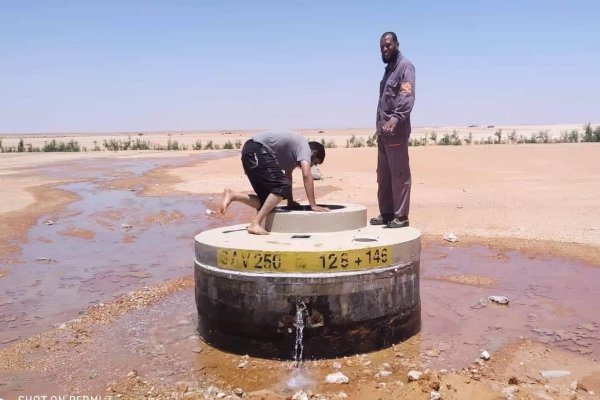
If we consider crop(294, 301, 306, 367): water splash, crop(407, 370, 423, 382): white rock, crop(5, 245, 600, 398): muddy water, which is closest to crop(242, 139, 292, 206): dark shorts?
crop(294, 301, 306, 367): water splash

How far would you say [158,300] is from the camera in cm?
641

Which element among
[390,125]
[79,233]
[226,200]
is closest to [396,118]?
[390,125]

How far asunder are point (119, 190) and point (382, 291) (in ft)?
43.5

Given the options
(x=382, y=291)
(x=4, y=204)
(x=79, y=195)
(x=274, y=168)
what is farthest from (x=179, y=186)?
(x=382, y=291)

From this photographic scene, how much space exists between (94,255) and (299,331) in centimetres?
491

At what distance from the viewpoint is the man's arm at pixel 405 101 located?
574 centimetres

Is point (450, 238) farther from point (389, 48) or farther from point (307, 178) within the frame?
point (307, 178)

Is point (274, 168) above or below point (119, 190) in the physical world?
above

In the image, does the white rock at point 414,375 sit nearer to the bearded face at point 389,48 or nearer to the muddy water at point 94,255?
the bearded face at point 389,48

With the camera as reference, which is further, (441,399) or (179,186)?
(179,186)

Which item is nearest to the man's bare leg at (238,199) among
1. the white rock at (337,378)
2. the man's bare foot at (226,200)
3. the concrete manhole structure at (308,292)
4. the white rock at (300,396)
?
the man's bare foot at (226,200)

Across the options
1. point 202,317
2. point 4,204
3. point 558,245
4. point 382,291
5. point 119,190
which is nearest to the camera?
point 382,291

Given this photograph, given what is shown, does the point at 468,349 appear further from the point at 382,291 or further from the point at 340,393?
the point at 340,393

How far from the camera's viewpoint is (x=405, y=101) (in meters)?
5.76
